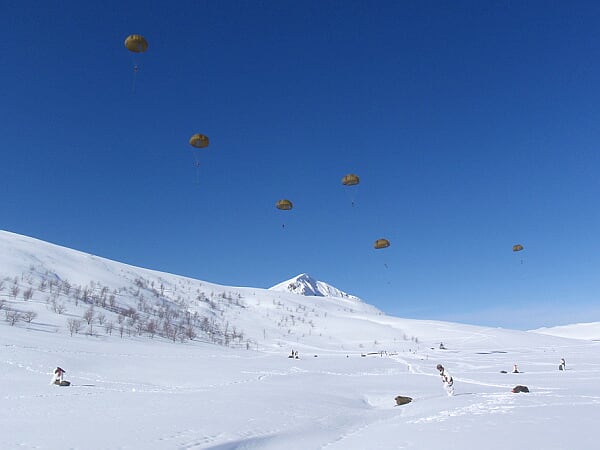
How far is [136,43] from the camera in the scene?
2372cm

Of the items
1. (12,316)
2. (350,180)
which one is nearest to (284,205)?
(350,180)

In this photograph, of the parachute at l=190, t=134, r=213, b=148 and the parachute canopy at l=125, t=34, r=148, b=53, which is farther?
the parachute at l=190, t=134, r=213, b=148

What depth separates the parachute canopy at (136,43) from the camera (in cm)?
2358

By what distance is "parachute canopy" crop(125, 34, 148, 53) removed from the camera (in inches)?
928

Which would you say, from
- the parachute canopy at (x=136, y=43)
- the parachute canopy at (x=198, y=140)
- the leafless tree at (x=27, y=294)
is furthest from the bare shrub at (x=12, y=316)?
the parachute canopy at (x=136, y=43)

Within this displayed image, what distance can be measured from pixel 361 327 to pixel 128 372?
77113 millimetres

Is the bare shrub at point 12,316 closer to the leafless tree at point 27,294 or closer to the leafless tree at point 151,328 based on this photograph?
the leafless tree at point 27,294

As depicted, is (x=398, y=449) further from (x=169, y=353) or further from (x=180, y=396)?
(x=169, y=353)

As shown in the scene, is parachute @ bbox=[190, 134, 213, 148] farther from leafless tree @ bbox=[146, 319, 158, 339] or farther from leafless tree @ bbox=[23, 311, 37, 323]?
leafless tree @ bbox=[146, 319, 158, 339]

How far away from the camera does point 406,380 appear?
2944cm

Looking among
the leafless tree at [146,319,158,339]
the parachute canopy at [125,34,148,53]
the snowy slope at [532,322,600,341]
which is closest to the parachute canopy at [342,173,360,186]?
the parachute canopy at [125,34,148,53]

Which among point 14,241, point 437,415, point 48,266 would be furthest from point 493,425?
point 14,241

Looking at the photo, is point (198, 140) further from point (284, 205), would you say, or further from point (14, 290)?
point (14, 290)

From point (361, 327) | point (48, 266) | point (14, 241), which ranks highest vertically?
point (14, 241)
